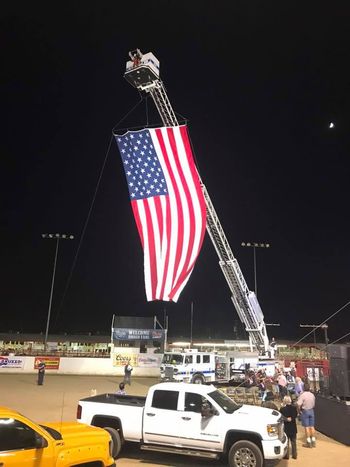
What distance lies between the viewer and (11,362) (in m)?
39.1

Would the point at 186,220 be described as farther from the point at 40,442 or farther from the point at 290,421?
the point at 40,442

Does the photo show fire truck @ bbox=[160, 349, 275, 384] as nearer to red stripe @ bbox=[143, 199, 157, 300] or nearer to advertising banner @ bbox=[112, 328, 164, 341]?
red stripe @ bbox=[143, 199, 157, 300]

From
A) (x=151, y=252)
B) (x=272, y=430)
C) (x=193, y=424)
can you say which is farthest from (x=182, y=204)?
(x=272, y=430)

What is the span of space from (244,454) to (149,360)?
32.0 metres

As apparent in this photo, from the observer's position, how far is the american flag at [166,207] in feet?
58.5

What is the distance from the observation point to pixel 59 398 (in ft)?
66.0

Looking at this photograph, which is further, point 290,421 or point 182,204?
point 182,204

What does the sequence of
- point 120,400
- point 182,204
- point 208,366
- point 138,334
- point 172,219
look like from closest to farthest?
point 120,400
point 172,219
point 182,204
point 208,366
point 138,334

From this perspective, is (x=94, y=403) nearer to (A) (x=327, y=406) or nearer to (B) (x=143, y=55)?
(A) (x=327, y=406)

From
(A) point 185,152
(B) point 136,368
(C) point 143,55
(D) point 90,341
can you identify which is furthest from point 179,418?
(D) point 90,341

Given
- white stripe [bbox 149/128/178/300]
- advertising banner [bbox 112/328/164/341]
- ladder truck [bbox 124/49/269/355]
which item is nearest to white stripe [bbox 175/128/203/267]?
white stripe [bbox 149/128/178/300]

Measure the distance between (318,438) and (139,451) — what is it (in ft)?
19.7

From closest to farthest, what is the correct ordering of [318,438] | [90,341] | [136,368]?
[318,438], [136,368], [90,341]

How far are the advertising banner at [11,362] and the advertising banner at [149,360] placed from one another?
35.6 ft
